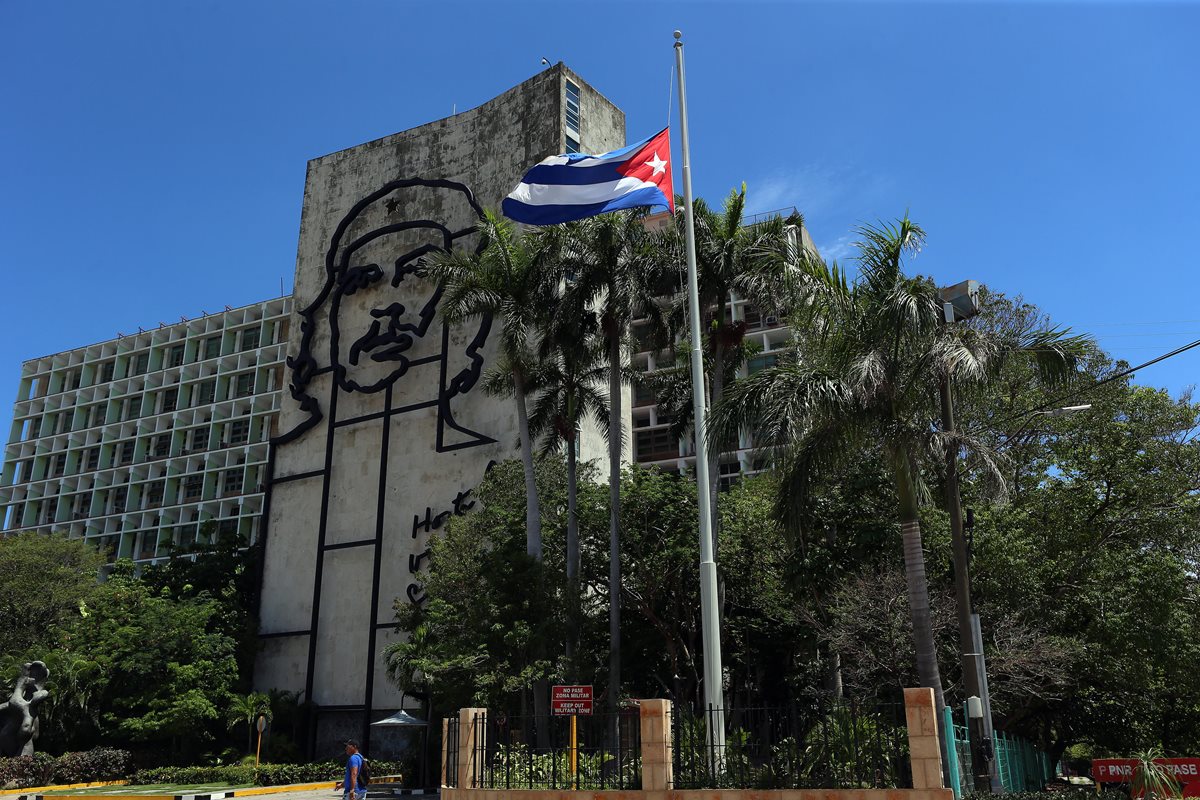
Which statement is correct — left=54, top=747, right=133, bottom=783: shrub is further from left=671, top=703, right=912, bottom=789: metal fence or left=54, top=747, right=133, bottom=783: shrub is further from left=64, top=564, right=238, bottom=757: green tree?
left=671, top=703, right=912, bottom=789: metal fence

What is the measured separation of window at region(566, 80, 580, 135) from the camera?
43.0 meters

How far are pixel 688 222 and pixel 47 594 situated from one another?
36862 millimetres

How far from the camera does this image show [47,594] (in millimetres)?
43281

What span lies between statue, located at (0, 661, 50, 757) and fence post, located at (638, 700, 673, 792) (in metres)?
28.0

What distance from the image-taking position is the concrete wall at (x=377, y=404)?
39.7m

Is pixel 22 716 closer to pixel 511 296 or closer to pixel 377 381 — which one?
pixel 377 381

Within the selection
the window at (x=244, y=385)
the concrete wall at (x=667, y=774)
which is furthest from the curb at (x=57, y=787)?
the window at (x=244, y=385)

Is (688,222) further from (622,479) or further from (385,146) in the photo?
(385,146)

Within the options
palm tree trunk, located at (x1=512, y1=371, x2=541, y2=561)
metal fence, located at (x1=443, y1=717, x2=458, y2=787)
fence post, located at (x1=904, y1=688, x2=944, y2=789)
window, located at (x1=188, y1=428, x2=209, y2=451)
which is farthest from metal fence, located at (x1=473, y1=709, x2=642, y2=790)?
window, located at (x1=188, y1=428, x2=209, y2=451)

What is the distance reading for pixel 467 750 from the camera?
1672 cm

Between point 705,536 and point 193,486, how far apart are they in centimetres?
6634

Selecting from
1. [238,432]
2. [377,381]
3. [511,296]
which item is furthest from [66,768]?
[238,432]

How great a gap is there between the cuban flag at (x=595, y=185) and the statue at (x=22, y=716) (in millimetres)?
26348

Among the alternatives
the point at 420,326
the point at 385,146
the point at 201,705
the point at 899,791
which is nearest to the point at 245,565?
the point at 201,705
